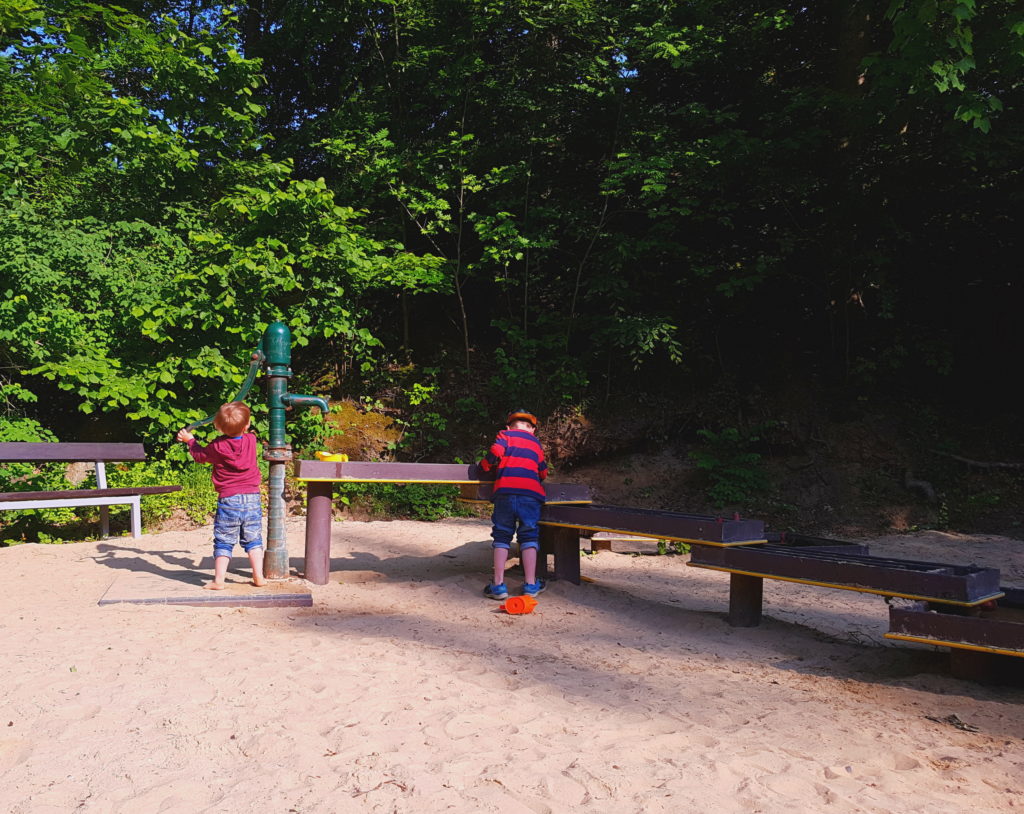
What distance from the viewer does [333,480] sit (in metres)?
5.64

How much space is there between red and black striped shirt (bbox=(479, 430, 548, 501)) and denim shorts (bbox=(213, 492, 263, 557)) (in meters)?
1.77

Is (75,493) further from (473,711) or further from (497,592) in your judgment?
(473,711)

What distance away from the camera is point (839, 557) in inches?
177

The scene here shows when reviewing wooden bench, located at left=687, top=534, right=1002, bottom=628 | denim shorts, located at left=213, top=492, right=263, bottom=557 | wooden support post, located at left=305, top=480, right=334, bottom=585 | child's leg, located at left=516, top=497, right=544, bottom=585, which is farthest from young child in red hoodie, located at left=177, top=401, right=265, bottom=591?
wooden bench, located at left=687, top=534, right=1002, bottom=628

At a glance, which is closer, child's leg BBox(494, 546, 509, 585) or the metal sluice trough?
the metal sluice trough

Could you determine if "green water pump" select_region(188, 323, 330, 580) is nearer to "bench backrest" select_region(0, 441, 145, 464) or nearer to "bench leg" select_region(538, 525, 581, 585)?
"bench leg" select_region(538, 525, 581, 585)

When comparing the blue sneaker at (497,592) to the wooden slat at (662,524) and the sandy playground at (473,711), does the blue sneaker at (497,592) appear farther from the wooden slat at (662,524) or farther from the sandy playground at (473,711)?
the wooden slat at (662,524)

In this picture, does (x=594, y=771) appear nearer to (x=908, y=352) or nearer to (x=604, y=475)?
(x=604, y=475)

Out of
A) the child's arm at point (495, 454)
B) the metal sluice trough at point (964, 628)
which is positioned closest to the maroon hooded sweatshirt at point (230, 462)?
the child's arm at point (495, 454)

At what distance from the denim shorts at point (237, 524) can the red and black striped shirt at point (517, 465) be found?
1.77 metres

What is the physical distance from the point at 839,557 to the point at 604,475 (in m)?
6.88

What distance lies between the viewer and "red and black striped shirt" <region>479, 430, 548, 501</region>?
5734mm

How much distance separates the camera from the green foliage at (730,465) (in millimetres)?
10547

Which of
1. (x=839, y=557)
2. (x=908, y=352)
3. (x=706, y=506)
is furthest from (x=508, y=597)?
(x=908, y=352)
